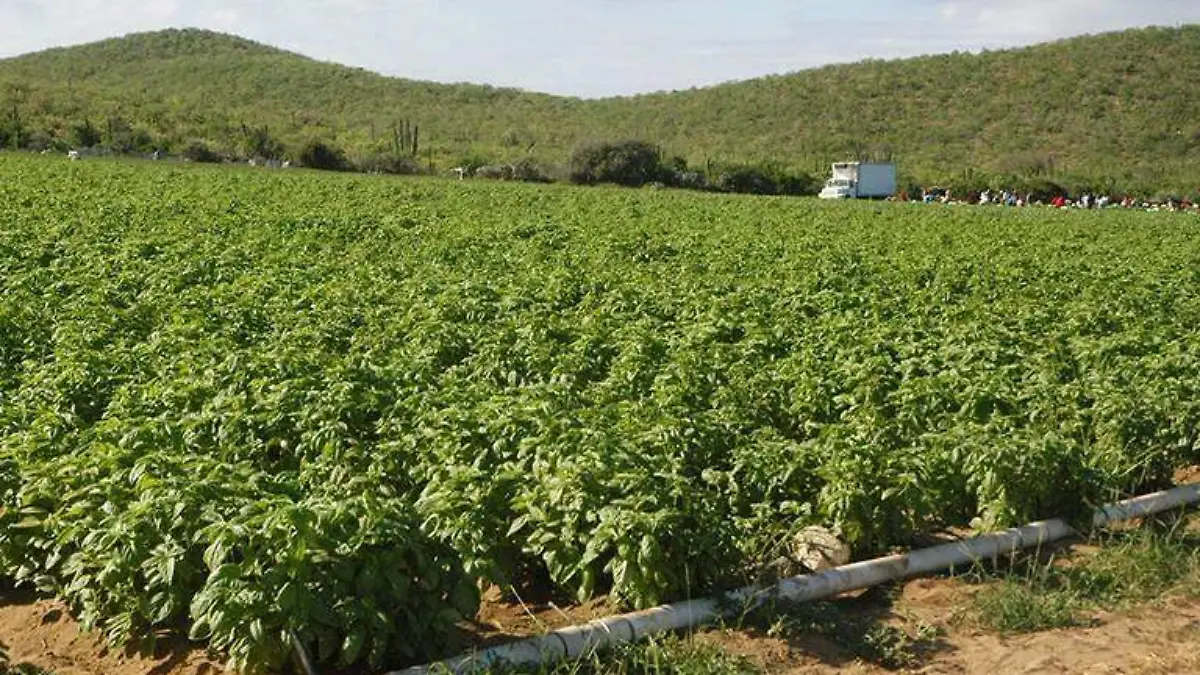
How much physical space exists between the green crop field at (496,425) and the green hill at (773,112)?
54393 millimetres

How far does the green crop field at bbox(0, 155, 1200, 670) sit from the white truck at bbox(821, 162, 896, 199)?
155ft

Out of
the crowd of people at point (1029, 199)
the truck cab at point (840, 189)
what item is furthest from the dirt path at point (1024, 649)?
the crowd of people at point (1029, 199)

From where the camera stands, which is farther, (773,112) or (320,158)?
(773,112)

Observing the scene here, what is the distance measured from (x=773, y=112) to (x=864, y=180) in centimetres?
3679

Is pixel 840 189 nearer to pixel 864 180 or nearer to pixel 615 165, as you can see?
pixel 864 180

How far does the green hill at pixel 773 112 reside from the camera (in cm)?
7750

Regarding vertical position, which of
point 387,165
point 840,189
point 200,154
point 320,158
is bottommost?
point 840,189

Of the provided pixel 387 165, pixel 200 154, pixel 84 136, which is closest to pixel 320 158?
pixel 387 165

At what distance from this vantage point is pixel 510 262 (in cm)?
1866

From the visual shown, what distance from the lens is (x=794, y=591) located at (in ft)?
20.8

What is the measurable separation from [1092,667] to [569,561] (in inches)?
100

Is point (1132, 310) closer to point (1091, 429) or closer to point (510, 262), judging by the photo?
point (1091, 429)

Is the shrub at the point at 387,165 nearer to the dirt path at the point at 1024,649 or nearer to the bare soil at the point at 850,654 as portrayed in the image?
the bare soil at the point at 850,654

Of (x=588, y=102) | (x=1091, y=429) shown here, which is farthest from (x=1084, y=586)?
(x=588, y=102)
